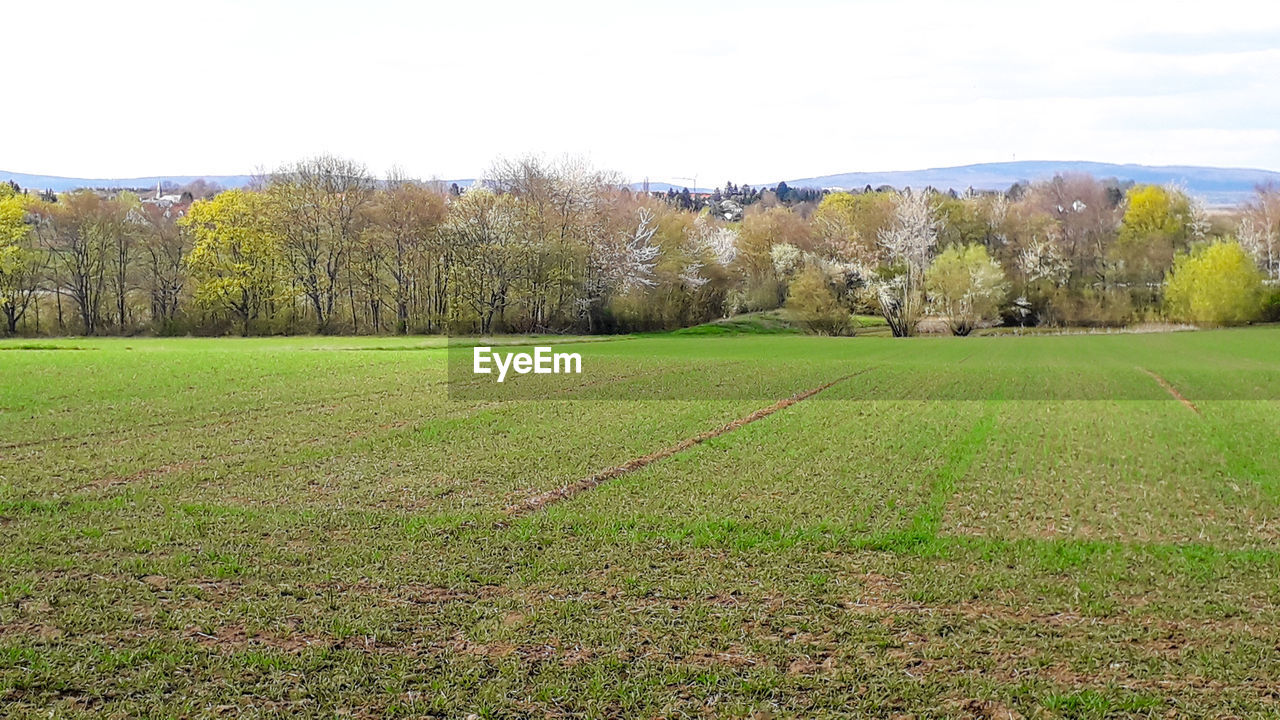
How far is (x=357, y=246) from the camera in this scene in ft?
216

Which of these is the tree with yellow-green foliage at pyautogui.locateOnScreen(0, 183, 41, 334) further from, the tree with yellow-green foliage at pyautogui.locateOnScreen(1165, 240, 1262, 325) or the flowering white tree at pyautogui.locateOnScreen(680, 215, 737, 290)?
the tree with yellow-green foliage at pyautogui.locateOnScreen(1165, 240, 1262, 325)

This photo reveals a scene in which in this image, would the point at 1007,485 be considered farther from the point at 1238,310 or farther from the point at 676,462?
the point at 1238,310

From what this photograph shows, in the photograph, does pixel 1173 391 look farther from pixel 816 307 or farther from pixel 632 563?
pixel 816 307

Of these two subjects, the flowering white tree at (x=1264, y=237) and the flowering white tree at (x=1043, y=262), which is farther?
the flowering white tree at (x=1043, y=262)

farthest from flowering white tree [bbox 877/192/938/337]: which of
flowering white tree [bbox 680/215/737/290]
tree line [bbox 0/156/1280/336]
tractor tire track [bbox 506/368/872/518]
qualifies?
tractor tire track [bbox 506/368/872/518]

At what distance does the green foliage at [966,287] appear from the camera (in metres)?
75.7

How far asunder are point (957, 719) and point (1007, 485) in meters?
8.81

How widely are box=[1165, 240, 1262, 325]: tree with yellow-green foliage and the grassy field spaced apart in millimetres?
63188

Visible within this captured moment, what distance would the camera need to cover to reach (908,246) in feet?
285

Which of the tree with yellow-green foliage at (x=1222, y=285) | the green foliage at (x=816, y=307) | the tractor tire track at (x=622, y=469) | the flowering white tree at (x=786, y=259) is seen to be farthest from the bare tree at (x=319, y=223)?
the tree with yellow-green foliage at (x=1222, y=285)

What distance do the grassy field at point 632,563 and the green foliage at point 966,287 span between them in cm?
5430

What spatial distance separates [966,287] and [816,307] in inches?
565

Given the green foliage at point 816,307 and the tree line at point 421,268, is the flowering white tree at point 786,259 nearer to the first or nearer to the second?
the tree line at point 421,268

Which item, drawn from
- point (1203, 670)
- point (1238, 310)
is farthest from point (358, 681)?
point (1238, 310)
